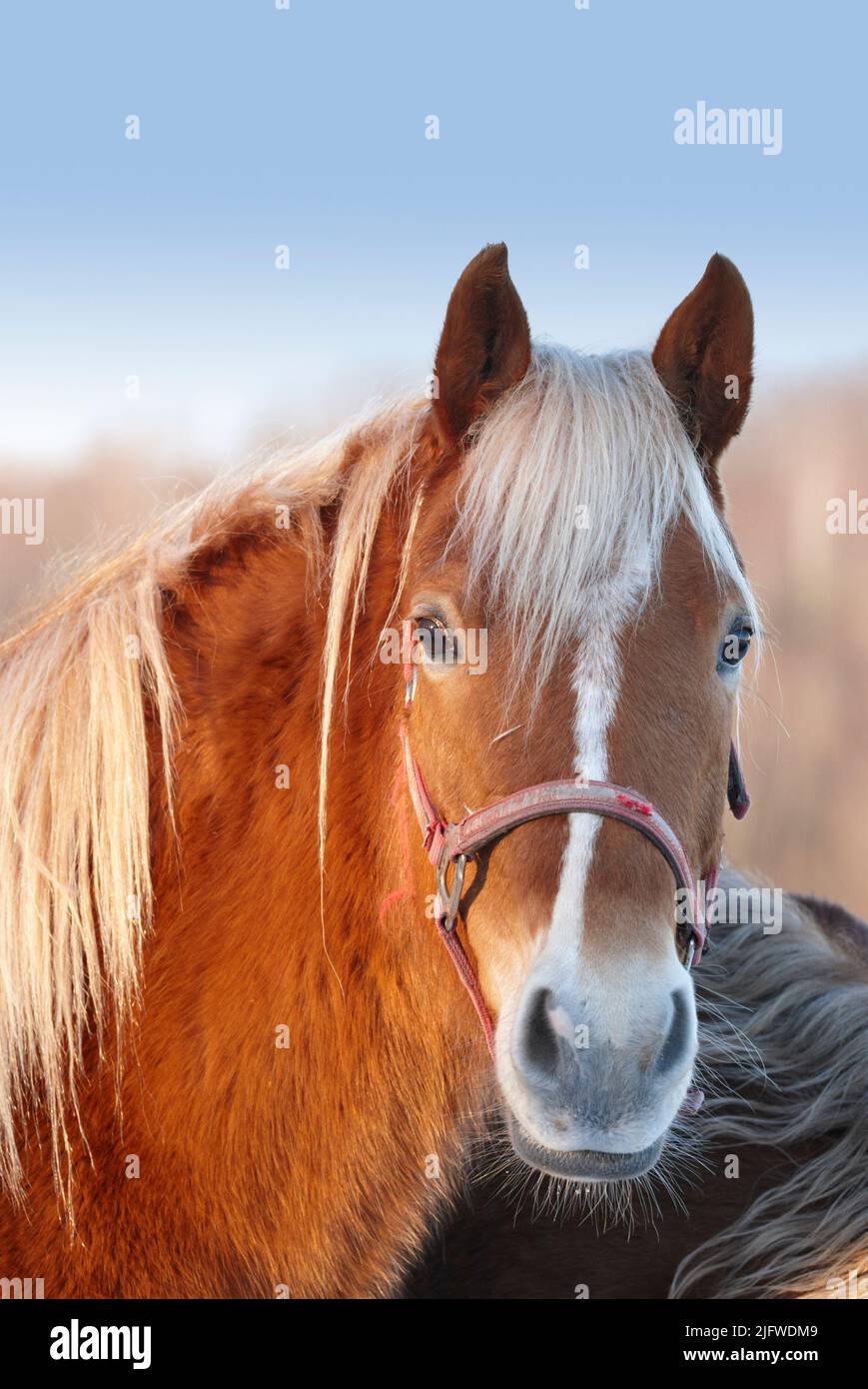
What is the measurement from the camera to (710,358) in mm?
2562

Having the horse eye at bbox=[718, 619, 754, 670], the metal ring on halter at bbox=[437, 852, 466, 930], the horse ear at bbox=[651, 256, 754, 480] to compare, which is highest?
the horse ear at bbox=[651, 256, 754, 480]

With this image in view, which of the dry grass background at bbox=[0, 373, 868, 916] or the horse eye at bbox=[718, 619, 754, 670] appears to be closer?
the horse eye at bbox=[718, 619, 754, 670]

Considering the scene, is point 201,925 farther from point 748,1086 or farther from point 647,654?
point 748,1086

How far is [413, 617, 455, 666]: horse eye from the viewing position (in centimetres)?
229

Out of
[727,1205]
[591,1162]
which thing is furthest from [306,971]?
[727,1205]

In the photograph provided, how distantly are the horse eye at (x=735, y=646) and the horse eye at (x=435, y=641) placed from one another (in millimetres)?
577

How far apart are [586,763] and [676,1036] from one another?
0.51m

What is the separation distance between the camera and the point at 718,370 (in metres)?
2.57

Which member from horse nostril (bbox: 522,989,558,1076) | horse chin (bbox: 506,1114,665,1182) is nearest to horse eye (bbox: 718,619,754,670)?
horse nostril (bbox: 522,989,558,1076)

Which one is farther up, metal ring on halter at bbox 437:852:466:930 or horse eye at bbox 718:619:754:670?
horse eye at bbox 718:619:754:670

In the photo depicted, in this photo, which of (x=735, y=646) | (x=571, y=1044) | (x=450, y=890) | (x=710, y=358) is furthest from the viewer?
(x=710, y=358)

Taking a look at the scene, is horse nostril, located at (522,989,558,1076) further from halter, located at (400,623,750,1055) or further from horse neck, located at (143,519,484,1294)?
horse neck, located at (143,519,484,1294)

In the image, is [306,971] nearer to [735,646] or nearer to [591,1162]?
[591,1162]
